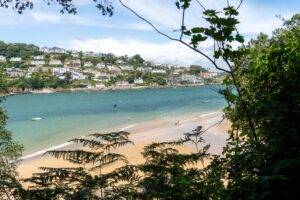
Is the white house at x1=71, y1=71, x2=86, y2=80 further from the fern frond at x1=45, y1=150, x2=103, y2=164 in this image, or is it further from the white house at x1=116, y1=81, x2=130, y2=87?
the fern frond at x1=45, y1=150, x2=103, y2=164

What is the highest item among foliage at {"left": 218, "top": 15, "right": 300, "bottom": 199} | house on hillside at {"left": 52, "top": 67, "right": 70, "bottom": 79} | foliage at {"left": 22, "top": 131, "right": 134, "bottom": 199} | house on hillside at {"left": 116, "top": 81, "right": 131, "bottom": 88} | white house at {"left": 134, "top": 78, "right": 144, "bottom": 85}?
foliage at {"left": 218, "top": 15, "right": 300, "bottom": 199}

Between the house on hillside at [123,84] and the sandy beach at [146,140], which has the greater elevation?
the sandy beach at [146,140]

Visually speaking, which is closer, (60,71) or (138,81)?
(60,71)

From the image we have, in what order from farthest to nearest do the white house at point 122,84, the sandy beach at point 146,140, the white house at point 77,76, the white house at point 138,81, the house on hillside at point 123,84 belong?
the white house at point 138,81, the white house at point 122,84, the house on hillside at point 123,84, the white house at point 77,76, the sandy beach at point 146,140

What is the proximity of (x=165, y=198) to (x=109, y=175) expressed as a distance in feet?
2.38

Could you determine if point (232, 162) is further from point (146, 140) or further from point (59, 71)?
point (59, 71)

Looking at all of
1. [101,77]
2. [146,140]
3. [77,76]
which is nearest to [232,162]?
[146,140]

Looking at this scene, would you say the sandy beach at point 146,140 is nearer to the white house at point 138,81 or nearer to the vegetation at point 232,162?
the vegetation at point 232,162

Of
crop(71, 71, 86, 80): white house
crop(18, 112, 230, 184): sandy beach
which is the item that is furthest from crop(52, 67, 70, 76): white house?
crop(18, 112, 230, 184): sandy beach

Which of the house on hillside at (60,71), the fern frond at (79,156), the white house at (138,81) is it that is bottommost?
the white house at (138,81)

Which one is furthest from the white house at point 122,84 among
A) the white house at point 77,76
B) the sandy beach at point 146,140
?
the sandy beach at point 146,140

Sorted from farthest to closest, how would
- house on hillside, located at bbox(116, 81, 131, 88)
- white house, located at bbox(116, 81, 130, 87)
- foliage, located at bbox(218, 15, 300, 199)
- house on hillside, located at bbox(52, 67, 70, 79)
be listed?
white house, located at bbox(116, 81, 130, 87) < house on hillside, located at bbox(116, 81, 131, 88) < house on hillside, located at bbox(52, 67, 70, 79) < foliage, located at bbox(218, 15, 300, 199)

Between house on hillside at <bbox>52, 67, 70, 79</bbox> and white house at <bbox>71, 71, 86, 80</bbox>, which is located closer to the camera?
house on hillside at <bbox>52, 67, 70, 79</bbox>

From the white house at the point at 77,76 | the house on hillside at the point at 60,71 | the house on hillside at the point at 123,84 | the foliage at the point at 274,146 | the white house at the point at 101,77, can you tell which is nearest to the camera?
the foliage at the point at 274,146
